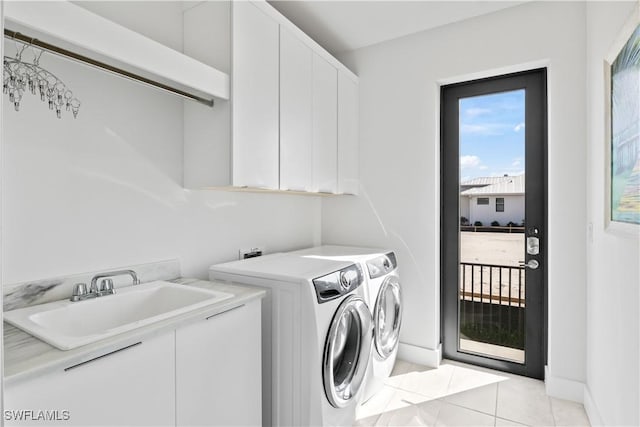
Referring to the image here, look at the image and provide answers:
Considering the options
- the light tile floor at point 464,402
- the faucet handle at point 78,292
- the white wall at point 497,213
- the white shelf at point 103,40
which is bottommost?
the light tile floor at point 464,402

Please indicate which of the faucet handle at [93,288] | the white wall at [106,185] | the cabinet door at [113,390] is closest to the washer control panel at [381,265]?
the white wall at [106,185]

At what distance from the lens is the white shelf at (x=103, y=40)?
1.14 metres

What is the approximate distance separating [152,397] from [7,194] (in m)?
0.93

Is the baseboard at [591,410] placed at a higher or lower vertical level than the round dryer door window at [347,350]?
lower

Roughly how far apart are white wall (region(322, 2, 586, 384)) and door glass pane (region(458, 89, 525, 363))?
0.22 meters

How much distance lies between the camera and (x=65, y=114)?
1.47 m

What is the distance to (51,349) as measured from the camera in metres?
A: 0.99

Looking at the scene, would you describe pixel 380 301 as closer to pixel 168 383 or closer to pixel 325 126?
pixel 325 126

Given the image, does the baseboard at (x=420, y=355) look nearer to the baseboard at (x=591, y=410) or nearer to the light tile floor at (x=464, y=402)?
the light tile floor at (x=464, y=402)

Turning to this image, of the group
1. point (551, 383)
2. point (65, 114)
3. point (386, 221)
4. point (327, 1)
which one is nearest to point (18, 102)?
point (65, 114)

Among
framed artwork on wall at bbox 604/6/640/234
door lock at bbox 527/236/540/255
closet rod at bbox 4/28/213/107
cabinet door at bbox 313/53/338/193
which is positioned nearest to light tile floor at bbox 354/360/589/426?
door lock at bbox 527/236/540/255

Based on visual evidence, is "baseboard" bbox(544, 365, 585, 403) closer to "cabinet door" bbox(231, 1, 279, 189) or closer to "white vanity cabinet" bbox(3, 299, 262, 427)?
"white vanity cabinet" bbox(3, 299, 262, 427)

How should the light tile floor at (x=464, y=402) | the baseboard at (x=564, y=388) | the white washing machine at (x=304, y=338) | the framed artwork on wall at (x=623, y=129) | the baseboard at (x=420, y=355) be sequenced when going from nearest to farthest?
the framed artwork on wall at (x=623, y=129) < the white washing machine at (x=304, y=338) < the light tile floor at (x=464, y=402) < the baseboard at (x=564, y=388) < the baseboard at (x=420, y=355)

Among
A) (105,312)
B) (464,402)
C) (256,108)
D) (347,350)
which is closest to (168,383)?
(105,312)
